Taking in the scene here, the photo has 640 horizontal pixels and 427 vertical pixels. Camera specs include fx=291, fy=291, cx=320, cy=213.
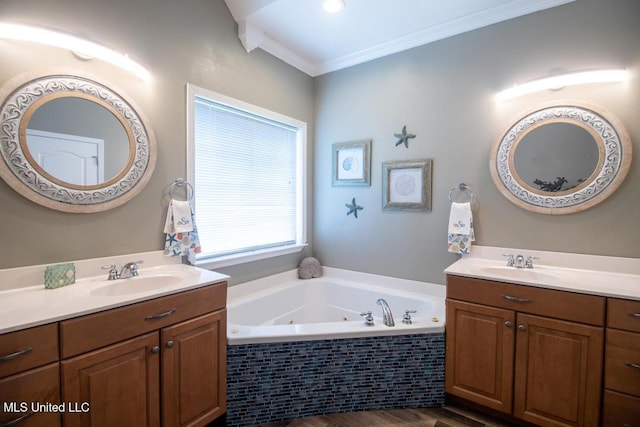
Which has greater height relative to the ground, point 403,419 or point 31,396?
point 31,396

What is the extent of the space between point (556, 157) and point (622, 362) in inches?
49.5

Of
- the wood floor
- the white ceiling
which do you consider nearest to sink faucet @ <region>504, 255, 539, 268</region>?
the wood floor

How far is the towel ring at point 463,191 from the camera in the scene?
2295 millimetres

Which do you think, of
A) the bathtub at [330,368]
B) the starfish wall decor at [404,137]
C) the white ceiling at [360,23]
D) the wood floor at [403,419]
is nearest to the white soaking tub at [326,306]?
the bathtub at [330,368]

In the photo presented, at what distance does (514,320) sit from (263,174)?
7.11 ft

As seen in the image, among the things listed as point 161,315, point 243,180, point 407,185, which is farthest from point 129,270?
point 407,185

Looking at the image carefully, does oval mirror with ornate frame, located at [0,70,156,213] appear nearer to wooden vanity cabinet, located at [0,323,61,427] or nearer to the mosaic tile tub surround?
wooden vanity cabinet, located at [0,323,61,427]

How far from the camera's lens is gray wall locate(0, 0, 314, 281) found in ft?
4.65

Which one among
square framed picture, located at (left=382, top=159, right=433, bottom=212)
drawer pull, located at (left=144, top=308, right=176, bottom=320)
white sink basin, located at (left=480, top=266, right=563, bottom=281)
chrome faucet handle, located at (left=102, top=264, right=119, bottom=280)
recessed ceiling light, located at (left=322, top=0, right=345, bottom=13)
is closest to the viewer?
drawer pull, located at (left=144, top=308, right=176, bottom=320)

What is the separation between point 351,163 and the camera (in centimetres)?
287

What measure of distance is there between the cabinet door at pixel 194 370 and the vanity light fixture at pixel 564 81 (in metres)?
2.47

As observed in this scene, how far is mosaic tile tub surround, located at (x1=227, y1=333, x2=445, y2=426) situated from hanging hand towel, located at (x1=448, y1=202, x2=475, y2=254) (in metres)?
0.70

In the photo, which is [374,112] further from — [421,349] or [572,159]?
[421,349]

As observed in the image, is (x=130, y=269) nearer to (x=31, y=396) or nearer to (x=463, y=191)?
(x=31, y=396)
